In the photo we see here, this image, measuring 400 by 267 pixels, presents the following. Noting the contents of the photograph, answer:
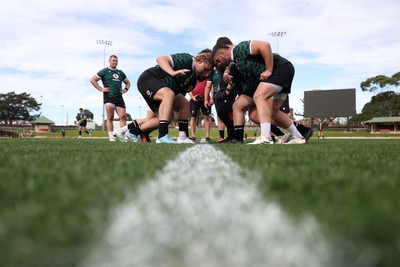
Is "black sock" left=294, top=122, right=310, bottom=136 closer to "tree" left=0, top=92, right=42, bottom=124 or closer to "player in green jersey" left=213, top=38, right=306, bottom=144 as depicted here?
"player in green jersey" left=213, top=38, right=306, bottom=144

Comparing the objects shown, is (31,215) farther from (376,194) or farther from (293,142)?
(293,142)

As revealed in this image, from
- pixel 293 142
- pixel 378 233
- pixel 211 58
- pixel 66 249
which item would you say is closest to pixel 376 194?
pixel 378 233

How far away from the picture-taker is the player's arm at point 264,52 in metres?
4.93

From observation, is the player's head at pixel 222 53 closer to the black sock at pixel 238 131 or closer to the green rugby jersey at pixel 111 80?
the black sock at pixel 238 131

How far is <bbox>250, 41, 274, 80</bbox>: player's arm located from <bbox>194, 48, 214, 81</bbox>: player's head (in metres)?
0.71

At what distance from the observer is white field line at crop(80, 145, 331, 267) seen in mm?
630

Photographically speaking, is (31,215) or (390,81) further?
(390,81)

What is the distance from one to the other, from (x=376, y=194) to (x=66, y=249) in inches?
35.8

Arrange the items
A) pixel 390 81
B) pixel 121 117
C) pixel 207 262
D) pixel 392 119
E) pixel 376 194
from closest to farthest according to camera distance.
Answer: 1. pixel 207 262
2. pixel 376 194
3. pixel 121 117
4. pixel 392 119
5. pixel 390 81

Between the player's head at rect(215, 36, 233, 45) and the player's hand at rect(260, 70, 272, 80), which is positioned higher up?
the player's head at rect(215, 36, 233, 45)

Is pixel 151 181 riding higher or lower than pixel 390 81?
lower

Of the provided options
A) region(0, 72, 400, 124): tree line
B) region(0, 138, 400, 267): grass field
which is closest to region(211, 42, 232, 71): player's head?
region(0, 138, 400, 267): grass field

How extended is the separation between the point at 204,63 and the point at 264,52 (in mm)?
968

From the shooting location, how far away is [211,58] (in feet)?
17.8
